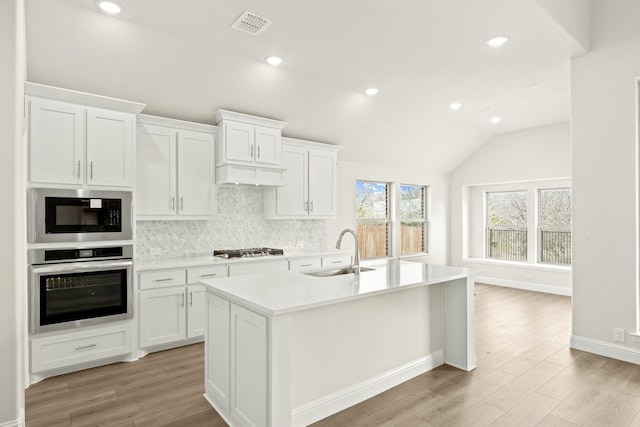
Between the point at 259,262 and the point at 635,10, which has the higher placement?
the point at 635,10

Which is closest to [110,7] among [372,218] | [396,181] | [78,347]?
[78,347]

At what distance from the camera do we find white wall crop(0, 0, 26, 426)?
6.88 feet

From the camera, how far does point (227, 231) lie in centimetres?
473

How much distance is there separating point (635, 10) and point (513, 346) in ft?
11.2

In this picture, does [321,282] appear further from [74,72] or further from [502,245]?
[502,245]

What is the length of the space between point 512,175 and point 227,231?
5380 millimetres

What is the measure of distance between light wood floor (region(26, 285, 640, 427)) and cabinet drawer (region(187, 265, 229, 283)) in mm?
721

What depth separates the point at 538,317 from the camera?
16.0 feet

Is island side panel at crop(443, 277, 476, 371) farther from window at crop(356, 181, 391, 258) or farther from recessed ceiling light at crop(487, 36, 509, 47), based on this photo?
window at crop(356, 181, 391, 258)

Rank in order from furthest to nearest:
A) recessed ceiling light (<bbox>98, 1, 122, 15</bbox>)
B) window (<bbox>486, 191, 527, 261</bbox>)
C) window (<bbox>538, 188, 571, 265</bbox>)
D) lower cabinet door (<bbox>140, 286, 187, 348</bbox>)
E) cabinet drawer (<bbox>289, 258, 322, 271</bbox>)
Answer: window (<bbox>486, 191, 527, 261</bbox>), window (<bbox>538, 188, 571, 265</bbox>), cabinet drawer (<bbox>289, 258, 322, 271</bbox>), lower cabinet door (<bbox>140, 286, 187, 348</bbox>), recessed ceiling light (<bbox>98, 1, 122, 15</bbox>)

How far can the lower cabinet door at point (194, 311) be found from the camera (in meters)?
3.81

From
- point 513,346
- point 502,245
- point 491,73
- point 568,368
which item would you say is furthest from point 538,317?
point 491,73

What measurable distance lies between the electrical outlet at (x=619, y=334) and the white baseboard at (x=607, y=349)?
58 millimetres

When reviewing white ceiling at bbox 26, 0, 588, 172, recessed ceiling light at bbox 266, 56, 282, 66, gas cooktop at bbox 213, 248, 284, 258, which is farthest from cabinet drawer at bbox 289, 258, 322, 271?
recessed ceiling light at bbox 266, 56, 282, 66
